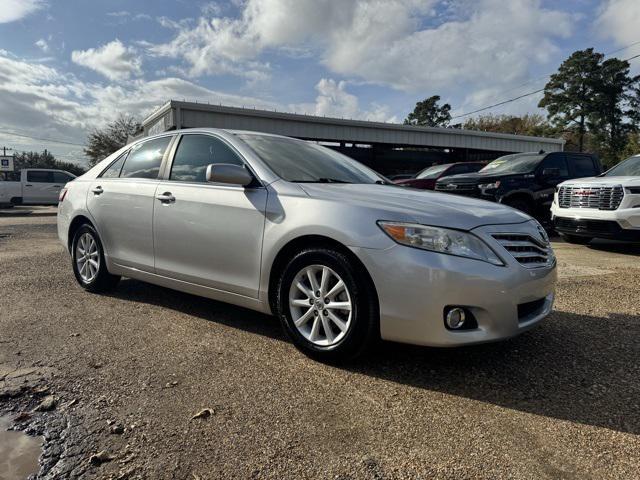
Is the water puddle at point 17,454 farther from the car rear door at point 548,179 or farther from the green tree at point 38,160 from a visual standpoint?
the green tree at point 38,160

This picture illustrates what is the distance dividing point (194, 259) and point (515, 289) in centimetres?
234

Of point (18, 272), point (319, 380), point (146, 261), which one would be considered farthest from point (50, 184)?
point (319, 380)

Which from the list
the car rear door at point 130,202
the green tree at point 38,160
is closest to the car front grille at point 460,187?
the car rear door at point 130,202

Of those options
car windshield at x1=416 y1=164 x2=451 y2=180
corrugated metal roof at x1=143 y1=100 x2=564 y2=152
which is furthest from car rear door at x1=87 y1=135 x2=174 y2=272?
corrugated metal roof at x1=143 y1=100 x2=564 y2=152

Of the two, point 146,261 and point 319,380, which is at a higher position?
point 146,261

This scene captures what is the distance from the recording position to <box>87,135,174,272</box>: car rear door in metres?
4.10

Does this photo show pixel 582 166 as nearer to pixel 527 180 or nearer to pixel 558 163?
pixel 558 163

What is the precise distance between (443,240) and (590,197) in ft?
20.6

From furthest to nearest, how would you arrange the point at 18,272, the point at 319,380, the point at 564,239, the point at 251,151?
the point at 564,239, the point at 18,272, the point at 251,151, the point at 319,380

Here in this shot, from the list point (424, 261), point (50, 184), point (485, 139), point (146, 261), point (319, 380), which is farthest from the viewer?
point (485, 139)

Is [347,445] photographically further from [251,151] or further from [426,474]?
[251,151]

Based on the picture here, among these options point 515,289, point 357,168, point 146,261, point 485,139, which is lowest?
point 146,261

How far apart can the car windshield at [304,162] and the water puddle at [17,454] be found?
7.07 feet

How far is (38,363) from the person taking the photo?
306 centimetres
